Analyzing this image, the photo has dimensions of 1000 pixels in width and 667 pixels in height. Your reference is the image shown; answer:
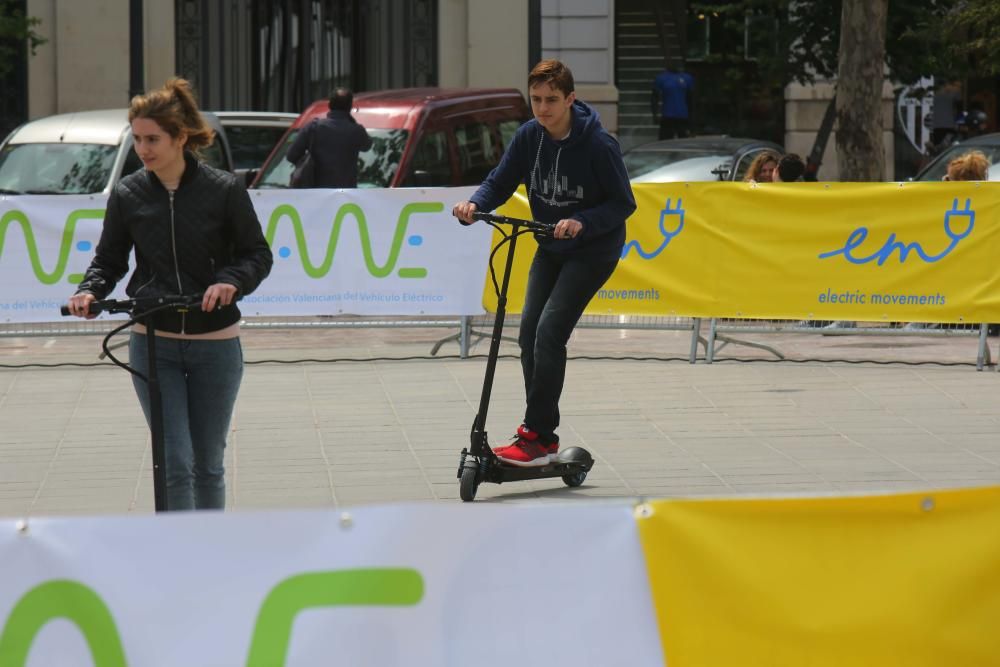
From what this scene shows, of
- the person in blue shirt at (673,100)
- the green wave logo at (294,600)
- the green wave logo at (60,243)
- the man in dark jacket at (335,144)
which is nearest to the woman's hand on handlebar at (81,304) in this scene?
the green wave logo at (294,600)

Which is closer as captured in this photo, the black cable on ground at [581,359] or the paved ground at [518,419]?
the paved ground at [518,419]

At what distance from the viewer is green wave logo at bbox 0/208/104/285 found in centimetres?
1122

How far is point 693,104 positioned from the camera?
30.3 m

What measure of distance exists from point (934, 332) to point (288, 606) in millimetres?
8834

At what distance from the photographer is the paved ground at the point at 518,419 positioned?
7.79m

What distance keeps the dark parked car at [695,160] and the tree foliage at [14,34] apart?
963cm

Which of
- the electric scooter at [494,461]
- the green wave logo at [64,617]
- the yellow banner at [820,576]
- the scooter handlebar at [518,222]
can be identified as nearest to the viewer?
the green wave logo at [64,617]

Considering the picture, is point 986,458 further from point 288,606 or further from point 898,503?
point 288,606

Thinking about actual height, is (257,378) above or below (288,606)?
below

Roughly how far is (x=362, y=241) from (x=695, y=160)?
7.13m

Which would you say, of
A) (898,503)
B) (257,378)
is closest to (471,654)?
(898,503)

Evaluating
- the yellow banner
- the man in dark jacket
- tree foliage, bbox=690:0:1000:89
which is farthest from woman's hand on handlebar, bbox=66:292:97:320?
tree foliage, bbox=690:0:1000:89

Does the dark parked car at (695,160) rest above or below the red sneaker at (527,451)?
above

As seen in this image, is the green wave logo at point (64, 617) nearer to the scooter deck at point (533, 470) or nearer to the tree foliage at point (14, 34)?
the scooter deck at point (533, 470)
